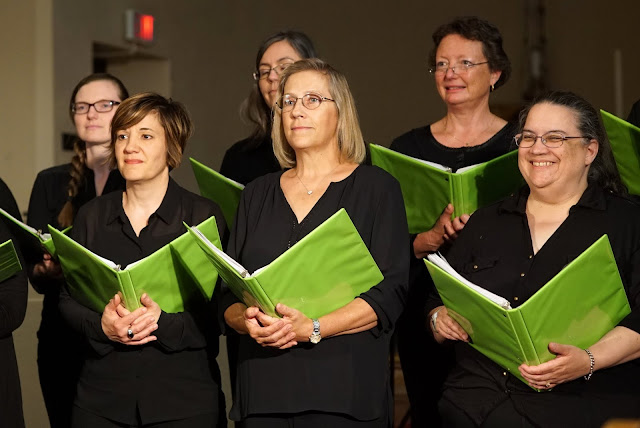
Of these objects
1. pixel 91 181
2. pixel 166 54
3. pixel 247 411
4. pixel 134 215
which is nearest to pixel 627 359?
pixel 247 411

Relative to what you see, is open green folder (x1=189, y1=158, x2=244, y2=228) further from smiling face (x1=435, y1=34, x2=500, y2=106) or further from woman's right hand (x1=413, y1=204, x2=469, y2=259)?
smiling face (x1=435, y1=34, x2=500, y2=106)

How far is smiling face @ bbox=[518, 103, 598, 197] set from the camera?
2.68 meters

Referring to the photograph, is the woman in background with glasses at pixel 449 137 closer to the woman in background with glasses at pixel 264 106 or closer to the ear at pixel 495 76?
the ear at pixel 495 76

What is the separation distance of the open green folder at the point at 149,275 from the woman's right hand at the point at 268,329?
35cm

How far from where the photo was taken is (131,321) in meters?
2.73

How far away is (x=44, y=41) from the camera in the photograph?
6.03 meters

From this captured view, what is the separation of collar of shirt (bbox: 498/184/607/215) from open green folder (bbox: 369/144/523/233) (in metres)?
0.18

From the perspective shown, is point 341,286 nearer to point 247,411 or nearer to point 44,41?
point 247,411

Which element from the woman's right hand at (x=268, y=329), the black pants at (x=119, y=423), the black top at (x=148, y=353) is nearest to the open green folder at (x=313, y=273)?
the woman's right hand at (x=268, y=329)

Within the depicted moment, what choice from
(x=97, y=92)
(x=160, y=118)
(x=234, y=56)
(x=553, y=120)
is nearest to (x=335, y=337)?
(x=553, y=120)

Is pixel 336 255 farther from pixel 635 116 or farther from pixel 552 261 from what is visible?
pixel 635 116

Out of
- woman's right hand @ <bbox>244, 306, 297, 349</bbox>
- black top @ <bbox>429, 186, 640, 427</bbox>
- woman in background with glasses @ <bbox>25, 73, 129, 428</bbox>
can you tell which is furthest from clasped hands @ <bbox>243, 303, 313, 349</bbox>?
woman in background with glasses @ <bbox>25, 73, 129, 428</bbox>

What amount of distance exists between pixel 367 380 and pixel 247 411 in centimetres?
33

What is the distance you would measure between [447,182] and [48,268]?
4.66 ft
